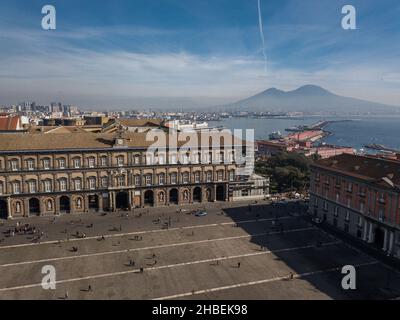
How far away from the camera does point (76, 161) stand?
68.2 metres

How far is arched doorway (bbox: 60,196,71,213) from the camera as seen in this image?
6906cm

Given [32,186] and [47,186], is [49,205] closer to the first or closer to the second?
[47,186]

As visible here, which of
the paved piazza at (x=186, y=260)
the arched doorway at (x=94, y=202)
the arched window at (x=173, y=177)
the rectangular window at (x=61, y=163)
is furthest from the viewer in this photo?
the arched window at (x=173, y=177)

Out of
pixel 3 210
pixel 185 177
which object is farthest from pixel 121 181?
pixel 3 210

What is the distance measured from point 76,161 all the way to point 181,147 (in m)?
20.0

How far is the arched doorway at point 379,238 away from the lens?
2035 inches

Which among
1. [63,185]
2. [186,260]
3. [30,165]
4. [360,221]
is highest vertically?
[30,165]

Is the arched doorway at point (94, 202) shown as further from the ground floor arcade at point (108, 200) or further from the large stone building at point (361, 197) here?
the large stone building at point (361, 197)

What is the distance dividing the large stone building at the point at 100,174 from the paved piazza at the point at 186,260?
4.13m

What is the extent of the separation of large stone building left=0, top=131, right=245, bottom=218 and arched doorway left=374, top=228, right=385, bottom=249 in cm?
3240

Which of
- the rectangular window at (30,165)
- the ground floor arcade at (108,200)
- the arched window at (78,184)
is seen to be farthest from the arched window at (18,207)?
the arched window at (78,184)

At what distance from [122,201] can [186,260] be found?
95.7ft

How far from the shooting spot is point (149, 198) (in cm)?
7500

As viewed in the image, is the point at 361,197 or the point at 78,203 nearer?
the point at 361,197
